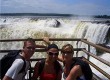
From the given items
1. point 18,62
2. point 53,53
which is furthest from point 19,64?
point 53,53

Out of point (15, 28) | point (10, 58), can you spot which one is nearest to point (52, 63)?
point (10, 58)

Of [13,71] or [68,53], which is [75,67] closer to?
[68,53]

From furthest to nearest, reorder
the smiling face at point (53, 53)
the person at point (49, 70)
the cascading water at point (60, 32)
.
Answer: the cascading water at point (60, 32) < the person at point (49, 70) < the smiling face at point (53, 53)

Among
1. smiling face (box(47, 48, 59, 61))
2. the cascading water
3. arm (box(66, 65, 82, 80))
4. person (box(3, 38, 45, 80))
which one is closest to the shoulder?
person (box(3, 38, 45, 80))

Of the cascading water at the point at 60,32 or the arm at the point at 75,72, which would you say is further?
the cascading water at the point at 60,32

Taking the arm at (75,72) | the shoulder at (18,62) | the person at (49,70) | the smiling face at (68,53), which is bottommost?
the person at (49,70)

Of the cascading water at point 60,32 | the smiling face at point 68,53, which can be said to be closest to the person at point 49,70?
the smiling face at point 68,53

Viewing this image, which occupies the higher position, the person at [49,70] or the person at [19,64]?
the person at [19,64]

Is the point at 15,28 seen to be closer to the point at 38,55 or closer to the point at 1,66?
the point at 38,55

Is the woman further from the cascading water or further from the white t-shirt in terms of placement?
the cascading water

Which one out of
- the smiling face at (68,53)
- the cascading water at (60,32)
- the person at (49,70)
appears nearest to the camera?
the smiling face at (68,53)

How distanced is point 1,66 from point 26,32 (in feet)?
78.3

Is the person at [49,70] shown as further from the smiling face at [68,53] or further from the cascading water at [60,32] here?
the cascading water at [60,32]

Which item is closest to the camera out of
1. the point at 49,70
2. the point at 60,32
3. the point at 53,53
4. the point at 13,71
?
the point at 13,71
